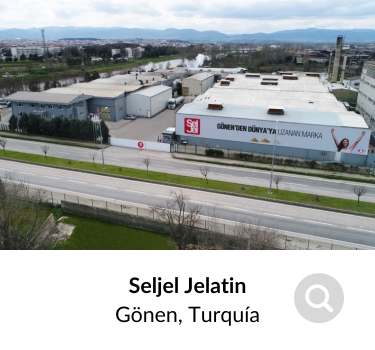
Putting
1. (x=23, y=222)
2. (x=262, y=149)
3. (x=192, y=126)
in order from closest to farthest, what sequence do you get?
(x=23, y=222) < (x=262, y=149) < (x=192, y=126)

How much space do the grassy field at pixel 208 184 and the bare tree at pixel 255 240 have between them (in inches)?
248

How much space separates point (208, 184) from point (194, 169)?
342 centimetres

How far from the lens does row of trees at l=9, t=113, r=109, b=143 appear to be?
107 feet

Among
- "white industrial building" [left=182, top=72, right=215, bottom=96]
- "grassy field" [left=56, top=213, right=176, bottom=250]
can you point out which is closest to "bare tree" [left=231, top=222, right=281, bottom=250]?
"grassy field" [left=56, top=213, right=176, bottom=250]

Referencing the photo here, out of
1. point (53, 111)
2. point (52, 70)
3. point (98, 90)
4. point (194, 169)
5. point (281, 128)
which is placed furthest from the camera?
point (52, 70)

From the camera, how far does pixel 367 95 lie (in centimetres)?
4172

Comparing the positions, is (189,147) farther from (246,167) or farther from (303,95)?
(303,95)

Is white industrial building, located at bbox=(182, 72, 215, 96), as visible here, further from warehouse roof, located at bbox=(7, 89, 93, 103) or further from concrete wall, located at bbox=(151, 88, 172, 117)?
warehouse roof, located at bbox=(7, 89, 93, 103)

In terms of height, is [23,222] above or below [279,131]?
below

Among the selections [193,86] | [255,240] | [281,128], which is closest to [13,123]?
[281,128]

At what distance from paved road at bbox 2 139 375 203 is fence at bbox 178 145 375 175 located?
6.64ft

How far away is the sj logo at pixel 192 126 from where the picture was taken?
31.0 meters

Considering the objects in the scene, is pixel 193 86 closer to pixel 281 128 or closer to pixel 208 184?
pixel 281 128

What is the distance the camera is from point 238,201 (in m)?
21.0
